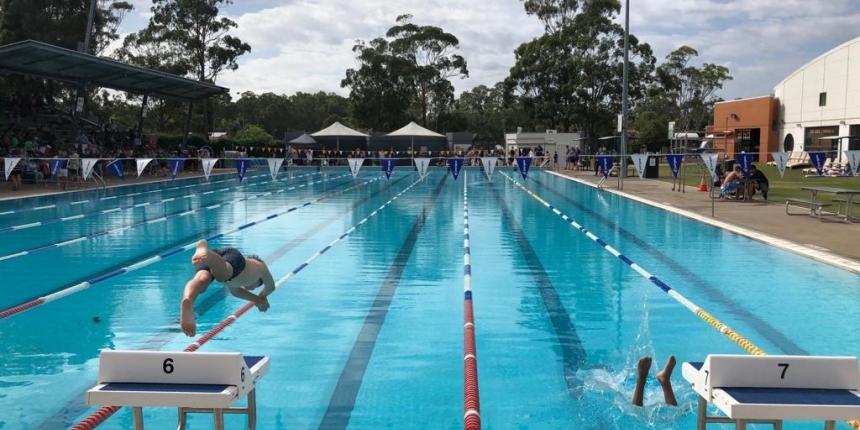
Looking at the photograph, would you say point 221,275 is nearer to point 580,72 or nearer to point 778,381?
point 778,381

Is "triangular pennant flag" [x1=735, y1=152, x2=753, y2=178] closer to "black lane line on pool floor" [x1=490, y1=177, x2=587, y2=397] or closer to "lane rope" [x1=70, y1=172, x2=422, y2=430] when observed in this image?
"black lane line on pool floor" [x1=490, y1=177, x2=587, y2=397]

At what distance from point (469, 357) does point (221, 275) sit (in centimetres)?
174

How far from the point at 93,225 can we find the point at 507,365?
12464 millimetres

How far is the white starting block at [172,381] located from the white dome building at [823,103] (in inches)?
1551

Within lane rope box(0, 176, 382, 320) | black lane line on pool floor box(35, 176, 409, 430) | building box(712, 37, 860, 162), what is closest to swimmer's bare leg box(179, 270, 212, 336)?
black lane line on pool floor box(35, 176, 409, 430)

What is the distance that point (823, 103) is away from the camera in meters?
41.3

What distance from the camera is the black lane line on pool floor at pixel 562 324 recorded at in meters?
5.87

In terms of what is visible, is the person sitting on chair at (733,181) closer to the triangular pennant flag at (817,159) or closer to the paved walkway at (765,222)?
the paved walkway at (765,222)

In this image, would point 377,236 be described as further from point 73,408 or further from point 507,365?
point 73,408

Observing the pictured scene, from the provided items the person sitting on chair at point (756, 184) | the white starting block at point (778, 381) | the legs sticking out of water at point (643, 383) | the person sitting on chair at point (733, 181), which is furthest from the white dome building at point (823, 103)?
the white starting block at point (778, 381)

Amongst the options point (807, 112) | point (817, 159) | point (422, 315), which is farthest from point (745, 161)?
point (807, 112)

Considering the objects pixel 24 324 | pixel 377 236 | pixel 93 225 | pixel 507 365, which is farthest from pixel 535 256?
pixel 93 225

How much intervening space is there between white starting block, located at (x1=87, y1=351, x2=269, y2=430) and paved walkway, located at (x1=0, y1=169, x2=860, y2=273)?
30.7 ft

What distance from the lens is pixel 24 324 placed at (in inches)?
289
